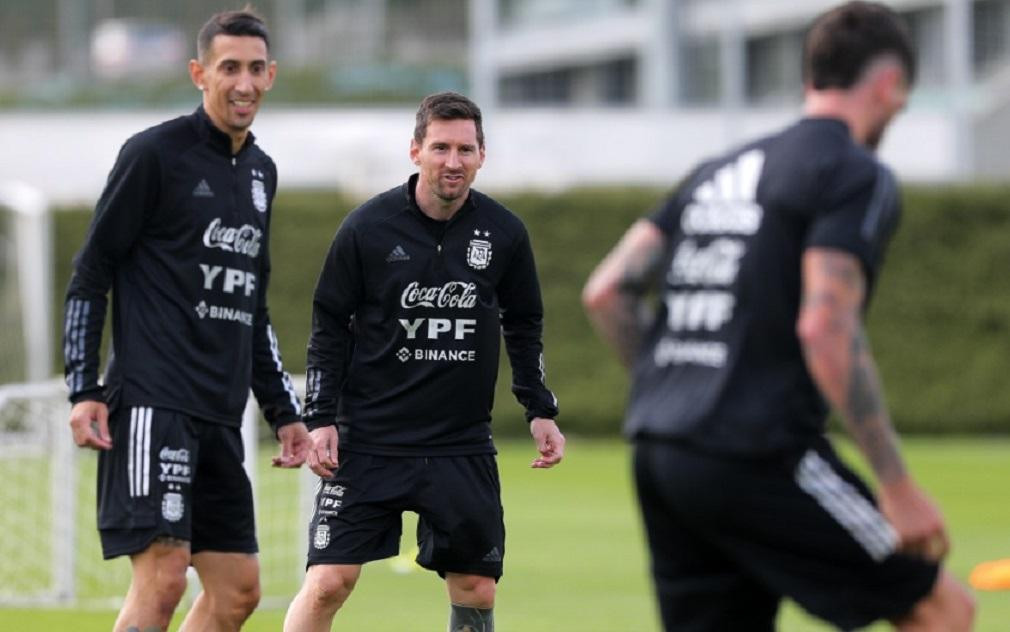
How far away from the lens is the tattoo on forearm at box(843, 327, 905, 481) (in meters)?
4.23

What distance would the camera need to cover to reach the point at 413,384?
6.53m

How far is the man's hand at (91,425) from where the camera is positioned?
235 inches

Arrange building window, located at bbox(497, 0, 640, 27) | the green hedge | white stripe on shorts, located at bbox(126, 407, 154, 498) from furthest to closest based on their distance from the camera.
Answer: building window, located at bbox(497, 0, 640, 27)
the green hedge
white stripe on shorts, located at bbox(126, 407, 154, 498)

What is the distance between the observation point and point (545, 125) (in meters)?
29.7

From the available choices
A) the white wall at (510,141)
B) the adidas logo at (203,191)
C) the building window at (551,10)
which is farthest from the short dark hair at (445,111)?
the building window at (551,10)

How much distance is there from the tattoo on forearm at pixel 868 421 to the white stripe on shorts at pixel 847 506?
0.54 feet

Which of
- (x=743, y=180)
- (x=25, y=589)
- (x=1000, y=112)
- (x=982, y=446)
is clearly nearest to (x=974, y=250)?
(x=982, y=446)

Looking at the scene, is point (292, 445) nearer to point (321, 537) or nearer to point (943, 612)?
point (321, 537)

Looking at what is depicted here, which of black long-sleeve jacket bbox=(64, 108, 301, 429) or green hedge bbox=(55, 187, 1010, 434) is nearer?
black long-sleeve jacket bbox=(64, 108, 301, 429)

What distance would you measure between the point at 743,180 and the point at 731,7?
25030 millimetres

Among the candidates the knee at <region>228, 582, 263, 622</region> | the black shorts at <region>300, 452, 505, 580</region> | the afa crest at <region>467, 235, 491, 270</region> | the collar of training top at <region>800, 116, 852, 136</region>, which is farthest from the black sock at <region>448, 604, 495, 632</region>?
the collar of training top at <region>800, 116, 852, 136</region>

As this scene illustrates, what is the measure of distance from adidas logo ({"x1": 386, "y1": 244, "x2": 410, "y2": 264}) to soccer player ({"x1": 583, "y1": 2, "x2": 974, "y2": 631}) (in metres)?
2.16

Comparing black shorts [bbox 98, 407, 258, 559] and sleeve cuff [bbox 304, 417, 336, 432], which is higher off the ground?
sleeve cuff [bbox 304, 417, 336, 432]

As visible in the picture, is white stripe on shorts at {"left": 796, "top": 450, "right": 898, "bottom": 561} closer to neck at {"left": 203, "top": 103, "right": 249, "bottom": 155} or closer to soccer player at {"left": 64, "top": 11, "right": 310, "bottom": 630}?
soccer player at {"left": 64, "top": 11, "right": 310, "bottom": 630}
